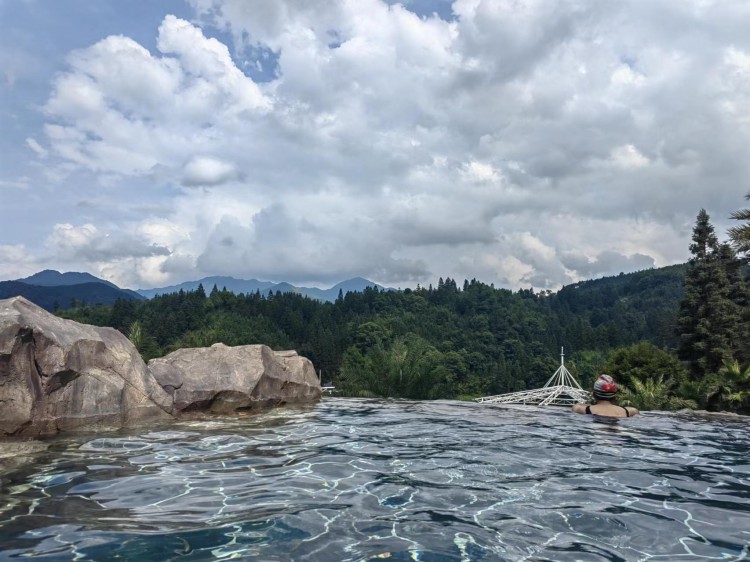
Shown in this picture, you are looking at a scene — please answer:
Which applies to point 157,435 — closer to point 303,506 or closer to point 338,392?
point 303,506

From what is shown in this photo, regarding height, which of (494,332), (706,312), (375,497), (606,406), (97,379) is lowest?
(375,497)

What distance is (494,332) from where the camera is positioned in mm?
122500

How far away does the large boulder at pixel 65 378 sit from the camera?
25.5ft

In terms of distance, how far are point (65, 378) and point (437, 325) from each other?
115 meters

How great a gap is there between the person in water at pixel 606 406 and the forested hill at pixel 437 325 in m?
34.6

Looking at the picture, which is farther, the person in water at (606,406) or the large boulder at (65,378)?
the person in water at (606,406)

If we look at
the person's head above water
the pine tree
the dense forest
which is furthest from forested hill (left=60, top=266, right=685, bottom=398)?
the person's head above water

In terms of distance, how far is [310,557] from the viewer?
3600 mm

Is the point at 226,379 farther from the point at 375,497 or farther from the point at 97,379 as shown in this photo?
the point at 375,497

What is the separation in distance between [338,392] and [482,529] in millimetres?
18363

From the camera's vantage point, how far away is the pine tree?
26.4 meters

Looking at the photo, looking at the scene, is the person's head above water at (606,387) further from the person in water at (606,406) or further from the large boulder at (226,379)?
the large boulder at (226,379)

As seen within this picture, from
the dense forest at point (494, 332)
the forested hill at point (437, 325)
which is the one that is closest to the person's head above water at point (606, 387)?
the dense forest at point (494, 332)

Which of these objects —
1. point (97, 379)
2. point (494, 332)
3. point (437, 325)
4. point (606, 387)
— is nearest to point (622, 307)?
point (494, 332)
